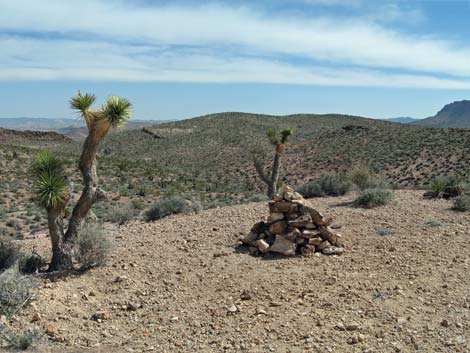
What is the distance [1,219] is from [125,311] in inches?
541

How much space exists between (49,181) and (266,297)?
179 inches

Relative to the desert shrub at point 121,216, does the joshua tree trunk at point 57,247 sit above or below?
above

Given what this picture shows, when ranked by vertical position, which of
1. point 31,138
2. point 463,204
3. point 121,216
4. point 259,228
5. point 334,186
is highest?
point 463,204

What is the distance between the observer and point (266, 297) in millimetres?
7734

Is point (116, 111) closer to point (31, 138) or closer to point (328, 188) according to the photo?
point (328, 188)

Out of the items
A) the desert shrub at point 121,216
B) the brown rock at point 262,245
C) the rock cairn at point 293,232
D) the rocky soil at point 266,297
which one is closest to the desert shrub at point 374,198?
the rocky soil at point 266,297

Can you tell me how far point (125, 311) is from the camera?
759 centimetres

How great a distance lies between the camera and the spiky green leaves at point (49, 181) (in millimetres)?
8906

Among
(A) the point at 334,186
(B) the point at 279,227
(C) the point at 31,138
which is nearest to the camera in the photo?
(B) the point at 279,227

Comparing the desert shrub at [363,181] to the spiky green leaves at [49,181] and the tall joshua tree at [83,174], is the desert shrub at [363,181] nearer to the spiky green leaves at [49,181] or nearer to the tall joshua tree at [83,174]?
the tall joshua tree at [83,174]

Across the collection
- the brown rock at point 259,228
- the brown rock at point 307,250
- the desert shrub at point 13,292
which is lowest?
the desert shrub at point 13,292

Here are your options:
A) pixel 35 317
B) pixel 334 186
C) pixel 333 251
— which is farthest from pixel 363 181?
pixel 35 317

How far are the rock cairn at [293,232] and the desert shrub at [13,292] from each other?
4314mm

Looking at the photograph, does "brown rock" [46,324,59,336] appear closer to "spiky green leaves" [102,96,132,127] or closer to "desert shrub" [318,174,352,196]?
"spiky green leaves" [102,96,132,127]
